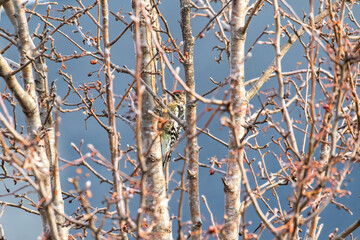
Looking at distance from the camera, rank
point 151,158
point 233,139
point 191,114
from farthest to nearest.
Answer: point 191,114 → point 233,139 → point 151,158

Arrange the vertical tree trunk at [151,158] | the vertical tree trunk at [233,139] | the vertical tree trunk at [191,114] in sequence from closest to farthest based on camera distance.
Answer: the vertical tree trunk at [151,158] → the vertical tree trunk at [233,139] → the vertical tree trunk at [191,114]

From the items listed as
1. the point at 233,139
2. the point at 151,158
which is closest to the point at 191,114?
the point at 233,139

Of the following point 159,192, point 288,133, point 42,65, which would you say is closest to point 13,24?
point 42,65

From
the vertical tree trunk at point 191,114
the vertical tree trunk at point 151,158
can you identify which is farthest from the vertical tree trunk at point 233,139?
the vertical tree trunk at point 151,158

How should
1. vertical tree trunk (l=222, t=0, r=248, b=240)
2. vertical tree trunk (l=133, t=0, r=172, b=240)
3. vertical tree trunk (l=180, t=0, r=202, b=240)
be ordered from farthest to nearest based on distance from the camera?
1. vertical tree trunk (l=180, t=0, r=202, b=240)
2. vertical tree trunk (l=222, t=0, r=248, b=240)
3. vertical tree trunk (l=133, t=0, r=172, b=240)

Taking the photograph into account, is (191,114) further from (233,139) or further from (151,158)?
(151,158)

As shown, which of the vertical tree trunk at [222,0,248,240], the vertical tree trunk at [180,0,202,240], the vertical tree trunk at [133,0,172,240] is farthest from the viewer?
the vertical tree trunk at [180,0,202,240]

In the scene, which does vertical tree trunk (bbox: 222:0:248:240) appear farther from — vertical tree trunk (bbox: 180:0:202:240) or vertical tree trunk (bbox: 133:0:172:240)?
vertical tree trunk (bbox: 133:0:172:240)

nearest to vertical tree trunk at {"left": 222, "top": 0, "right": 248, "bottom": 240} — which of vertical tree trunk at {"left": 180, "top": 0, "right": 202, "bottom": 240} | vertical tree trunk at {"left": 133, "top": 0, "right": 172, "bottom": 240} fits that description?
vertical tree trunk at {"left": 180, "top": 0, "right": 202, "bottom": 240}

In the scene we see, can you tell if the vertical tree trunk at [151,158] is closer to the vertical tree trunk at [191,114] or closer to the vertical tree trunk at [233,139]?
the vertical tree trunk at [191,114]

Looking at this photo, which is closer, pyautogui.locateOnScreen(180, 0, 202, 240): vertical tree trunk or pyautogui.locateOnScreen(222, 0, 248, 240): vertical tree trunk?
pyautogui.locateOnScreen(222, 0, 248, 240): vertical tree trunk

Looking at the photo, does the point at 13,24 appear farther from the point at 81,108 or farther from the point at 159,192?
the point at 159,192

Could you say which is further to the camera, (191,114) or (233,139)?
(191,114)

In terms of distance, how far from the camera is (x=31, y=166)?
9.14 ft
